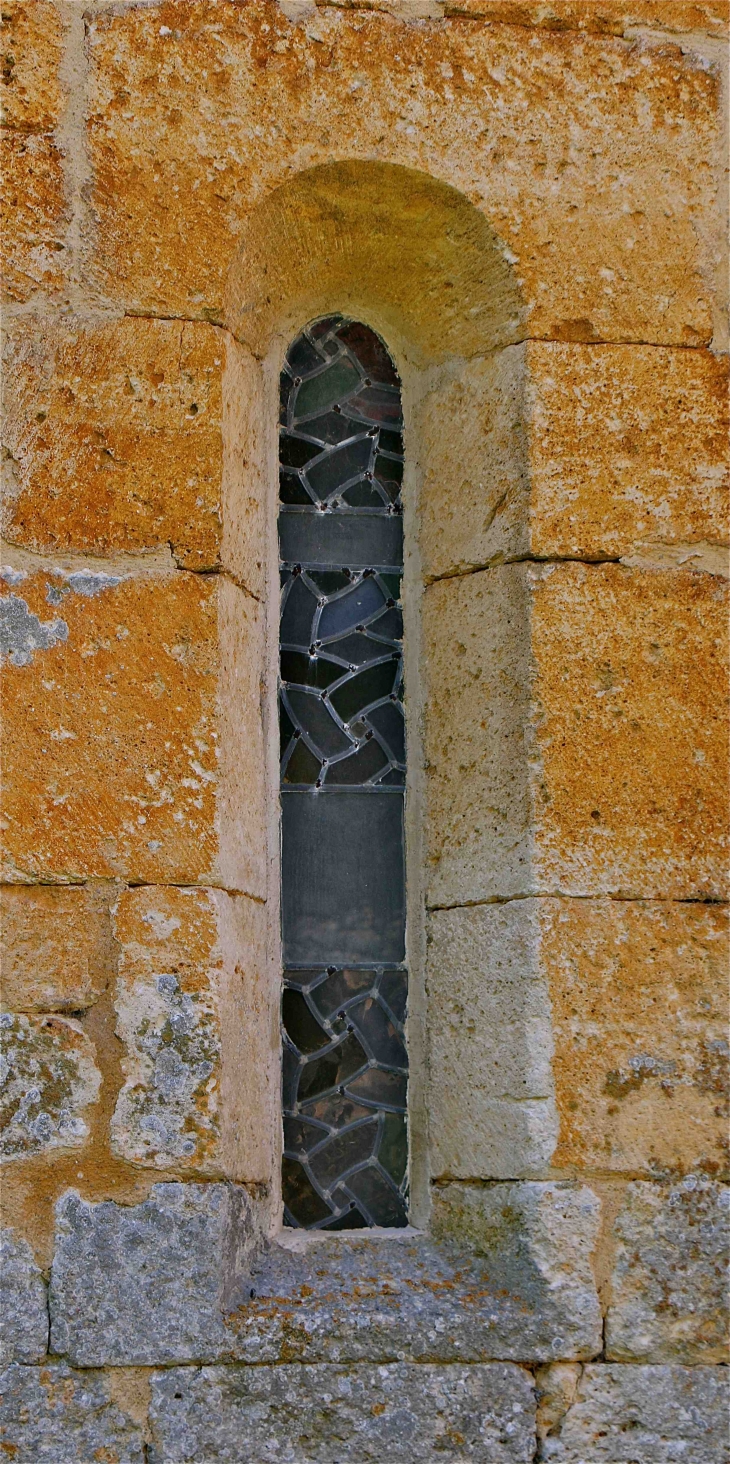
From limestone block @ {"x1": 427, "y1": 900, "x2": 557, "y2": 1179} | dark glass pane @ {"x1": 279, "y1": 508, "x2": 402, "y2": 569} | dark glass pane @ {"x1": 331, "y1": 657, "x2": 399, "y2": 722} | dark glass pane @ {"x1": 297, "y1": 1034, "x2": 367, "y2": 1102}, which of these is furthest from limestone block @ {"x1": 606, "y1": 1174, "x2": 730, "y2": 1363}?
dark glass pane @ {"x1": 279, "y1": 508, "x2": 402, "y2": 569}

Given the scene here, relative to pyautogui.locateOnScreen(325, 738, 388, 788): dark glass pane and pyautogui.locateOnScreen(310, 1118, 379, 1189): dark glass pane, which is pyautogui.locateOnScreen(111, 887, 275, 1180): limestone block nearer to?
pyautogui.locateOnScreen(310, 1118, 379, 1189): dark glass pane

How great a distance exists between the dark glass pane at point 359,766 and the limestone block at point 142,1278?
2.77ft

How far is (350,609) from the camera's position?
3033mm

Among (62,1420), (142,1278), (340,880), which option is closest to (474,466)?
(340,880)

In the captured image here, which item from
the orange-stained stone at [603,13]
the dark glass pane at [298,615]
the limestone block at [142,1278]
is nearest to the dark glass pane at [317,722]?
the dark glass pane at [298,615]

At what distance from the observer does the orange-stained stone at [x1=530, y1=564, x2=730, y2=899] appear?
268cm

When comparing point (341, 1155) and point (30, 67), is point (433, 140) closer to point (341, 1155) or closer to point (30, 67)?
point (30, 67)

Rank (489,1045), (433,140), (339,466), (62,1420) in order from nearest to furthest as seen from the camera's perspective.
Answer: (62,1420) < (489,1045) < (433,140) < (339,466)

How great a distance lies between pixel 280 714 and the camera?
9.77ft

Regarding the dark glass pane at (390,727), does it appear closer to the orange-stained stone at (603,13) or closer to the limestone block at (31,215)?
the limestone block at (31,215)

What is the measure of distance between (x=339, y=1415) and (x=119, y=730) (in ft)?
4.00

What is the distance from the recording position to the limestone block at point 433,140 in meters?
2.77

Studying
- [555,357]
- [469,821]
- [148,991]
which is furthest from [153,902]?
[555,357]

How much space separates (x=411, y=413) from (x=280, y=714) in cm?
70
